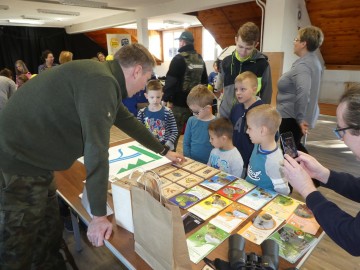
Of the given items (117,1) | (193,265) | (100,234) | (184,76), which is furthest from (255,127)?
(117,1)

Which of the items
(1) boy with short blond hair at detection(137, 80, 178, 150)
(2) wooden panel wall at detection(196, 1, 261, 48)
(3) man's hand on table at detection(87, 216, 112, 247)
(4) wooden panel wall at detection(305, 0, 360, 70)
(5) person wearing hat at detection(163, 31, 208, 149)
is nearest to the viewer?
(3) man's hand on table at detection(87, 216, 112, 247)

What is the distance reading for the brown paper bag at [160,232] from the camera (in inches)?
27.6

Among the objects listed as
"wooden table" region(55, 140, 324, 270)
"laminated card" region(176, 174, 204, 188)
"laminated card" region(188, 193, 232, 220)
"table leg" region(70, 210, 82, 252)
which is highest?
"laminated card" region(176, 174, 204, 188)

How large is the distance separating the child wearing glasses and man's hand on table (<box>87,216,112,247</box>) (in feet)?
3.36

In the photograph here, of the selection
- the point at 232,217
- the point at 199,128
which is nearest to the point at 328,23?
the point at 199,128

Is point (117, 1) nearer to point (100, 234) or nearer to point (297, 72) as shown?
point (297, 72)

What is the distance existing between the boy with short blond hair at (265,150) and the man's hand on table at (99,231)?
2.52 feet

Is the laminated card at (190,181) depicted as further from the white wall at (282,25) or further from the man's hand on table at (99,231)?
the white wall at (282,25)

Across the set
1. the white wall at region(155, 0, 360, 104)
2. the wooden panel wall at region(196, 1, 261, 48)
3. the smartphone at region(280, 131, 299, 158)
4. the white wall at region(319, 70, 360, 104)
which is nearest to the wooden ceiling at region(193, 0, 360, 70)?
the wooden panel wall at region(196, 1, 261, 48)

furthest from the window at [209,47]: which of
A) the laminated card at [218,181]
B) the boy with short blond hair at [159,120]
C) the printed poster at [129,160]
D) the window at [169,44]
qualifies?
the laminated card at [218,181]

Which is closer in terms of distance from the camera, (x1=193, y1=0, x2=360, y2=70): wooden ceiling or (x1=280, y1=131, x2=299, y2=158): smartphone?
(x1=280, y1=131, x2=299, y2=158): smartphone

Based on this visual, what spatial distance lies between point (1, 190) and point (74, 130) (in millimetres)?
401

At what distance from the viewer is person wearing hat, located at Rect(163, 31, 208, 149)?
282 cm

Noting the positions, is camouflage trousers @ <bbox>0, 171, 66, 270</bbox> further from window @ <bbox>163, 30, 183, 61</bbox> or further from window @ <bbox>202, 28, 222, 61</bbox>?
window @ <bbox>163, 30, 183, 61</bbox>
